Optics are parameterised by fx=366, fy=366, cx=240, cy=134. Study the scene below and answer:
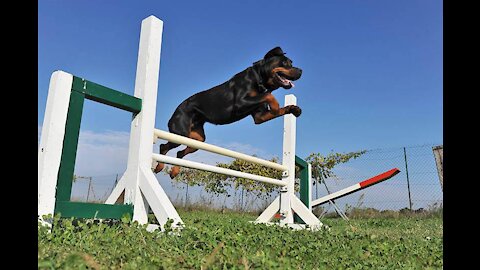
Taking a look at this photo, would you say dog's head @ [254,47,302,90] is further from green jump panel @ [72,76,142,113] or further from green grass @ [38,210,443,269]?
green grass @ [38,210,443,269]

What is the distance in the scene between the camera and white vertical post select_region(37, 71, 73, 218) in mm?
1618

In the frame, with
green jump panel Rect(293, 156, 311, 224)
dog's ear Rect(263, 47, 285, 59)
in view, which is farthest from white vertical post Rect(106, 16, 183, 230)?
green jump panel Rect(293, 156, 311, 224)

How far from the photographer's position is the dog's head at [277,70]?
298 cm

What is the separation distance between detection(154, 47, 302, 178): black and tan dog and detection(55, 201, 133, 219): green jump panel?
892 millimetres

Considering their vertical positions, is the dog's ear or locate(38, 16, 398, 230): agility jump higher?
the dog's ear

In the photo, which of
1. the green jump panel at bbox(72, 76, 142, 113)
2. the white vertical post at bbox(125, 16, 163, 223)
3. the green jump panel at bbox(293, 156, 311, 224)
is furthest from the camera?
the green jump panel at bbox(293, 156, 311, 224)

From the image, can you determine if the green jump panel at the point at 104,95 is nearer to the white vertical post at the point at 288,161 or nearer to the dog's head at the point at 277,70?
the dog's head at the point at 277,70

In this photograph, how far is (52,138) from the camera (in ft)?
5.51

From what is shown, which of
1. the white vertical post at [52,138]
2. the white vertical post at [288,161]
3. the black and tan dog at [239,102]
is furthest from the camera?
the white vertical post at [288,161]

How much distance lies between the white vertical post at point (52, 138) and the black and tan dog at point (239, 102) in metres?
1.17

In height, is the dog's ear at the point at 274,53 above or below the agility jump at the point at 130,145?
above

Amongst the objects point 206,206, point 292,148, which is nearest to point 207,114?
point 292,148

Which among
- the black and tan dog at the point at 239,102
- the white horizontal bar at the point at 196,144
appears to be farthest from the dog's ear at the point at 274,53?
the white horizontal bar at the point at 196,144
